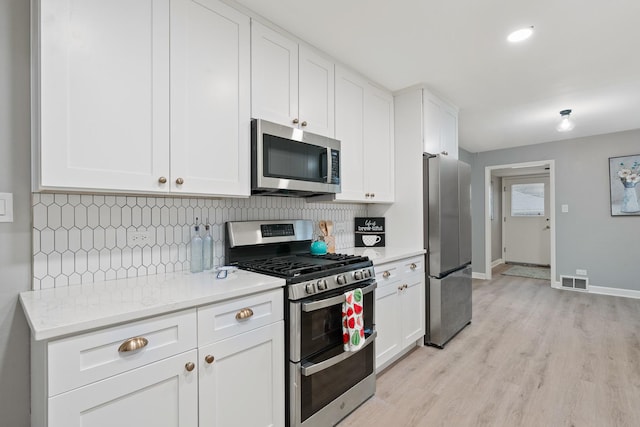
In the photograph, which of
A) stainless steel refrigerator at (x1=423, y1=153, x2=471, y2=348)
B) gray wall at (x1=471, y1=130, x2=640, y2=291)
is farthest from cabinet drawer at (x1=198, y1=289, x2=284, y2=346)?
gray wall at (x1=471, y1=130, x2=640, y2=291)

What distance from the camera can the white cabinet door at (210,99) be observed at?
1.52 m

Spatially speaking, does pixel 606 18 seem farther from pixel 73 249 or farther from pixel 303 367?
pixel 73 249

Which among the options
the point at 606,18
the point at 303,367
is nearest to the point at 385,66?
the point at 606,18

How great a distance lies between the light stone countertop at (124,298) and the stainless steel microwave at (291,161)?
0.57 meters

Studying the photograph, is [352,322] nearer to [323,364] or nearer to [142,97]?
[323,364]

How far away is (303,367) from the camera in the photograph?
5.21 feet

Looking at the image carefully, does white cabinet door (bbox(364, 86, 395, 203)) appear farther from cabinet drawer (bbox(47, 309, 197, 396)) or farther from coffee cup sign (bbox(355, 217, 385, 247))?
cabinet drawer (bbox(47, 309, 197, 396))

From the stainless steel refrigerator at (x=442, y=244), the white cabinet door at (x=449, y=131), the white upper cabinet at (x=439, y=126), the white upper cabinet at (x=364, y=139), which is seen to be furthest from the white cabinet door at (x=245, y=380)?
the white cabinet door at (x=449, y=131)

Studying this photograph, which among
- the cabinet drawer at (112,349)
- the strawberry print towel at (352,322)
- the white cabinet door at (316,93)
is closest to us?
the cabinet drawer at (112,349)

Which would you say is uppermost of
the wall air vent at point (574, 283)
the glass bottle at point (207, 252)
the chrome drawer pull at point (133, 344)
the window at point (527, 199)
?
the window at point (527, 199)

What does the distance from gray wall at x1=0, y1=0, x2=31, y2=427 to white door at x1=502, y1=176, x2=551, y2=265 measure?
26.6 ft

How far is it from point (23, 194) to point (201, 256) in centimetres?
82

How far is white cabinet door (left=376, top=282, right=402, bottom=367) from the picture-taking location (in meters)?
2.29

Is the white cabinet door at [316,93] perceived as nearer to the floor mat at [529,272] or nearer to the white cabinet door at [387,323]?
the white cabinet door at [387,323]
